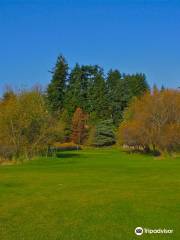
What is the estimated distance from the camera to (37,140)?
5775 centimetres

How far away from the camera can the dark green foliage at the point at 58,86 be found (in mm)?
99312

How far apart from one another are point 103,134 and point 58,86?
17490 mm

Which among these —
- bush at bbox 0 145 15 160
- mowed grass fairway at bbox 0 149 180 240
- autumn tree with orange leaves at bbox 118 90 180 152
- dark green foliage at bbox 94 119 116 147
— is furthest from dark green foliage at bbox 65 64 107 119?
mowed grass fairway at bbox 0 149 180 240

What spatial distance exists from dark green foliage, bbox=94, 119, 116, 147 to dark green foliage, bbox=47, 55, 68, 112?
443 inches

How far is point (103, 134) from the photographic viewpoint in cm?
9338

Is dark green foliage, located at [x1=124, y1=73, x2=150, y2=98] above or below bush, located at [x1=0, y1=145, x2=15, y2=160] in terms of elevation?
above

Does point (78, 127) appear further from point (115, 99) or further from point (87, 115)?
point (115, 99)

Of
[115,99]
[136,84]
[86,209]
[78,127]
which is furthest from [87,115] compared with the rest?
[86,209]

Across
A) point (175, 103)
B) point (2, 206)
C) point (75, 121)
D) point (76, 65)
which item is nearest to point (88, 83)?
point (76, 65)

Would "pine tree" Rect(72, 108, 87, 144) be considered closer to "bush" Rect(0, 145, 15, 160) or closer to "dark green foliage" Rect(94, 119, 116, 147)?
"dark green foliage" Rect(94, 119, 116, 147)

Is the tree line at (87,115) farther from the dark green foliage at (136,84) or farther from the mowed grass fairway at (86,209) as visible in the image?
the mowed grass fairway at (86,209)

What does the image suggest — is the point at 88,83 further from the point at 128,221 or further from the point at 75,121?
the point at 128,221

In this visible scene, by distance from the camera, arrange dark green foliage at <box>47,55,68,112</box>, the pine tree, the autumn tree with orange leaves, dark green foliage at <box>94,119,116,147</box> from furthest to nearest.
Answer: dark green foliage at <box>47,55,68,112</box> < dark green foliage at <box>94,119,116,147</box> < the pine tree < the autumn tree with orange leaves

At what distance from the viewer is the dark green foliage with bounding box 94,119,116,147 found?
9256cm
